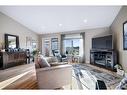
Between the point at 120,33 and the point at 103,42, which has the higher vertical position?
the point at 120,33

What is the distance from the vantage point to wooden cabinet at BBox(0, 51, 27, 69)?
18.8 feet

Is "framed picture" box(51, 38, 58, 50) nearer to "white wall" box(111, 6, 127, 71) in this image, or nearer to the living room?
the living room

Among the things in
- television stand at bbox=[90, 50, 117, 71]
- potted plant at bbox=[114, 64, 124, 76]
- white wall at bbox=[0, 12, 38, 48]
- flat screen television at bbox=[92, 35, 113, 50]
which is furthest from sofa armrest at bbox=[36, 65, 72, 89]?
white wall at bbox=[0, 12, 38, 48]

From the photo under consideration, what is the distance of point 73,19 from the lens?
6.38 m

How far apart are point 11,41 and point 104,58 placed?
4.66 m

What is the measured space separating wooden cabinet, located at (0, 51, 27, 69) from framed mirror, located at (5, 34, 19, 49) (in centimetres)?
48

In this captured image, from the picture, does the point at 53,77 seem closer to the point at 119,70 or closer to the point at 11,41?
the point at 119,70

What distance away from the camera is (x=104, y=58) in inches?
239

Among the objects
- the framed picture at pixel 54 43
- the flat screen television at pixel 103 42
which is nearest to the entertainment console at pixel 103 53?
the flat screen television at pixel 103 42

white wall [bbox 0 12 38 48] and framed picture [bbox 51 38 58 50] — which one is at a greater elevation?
white wall [bbox 0 12 38 48]

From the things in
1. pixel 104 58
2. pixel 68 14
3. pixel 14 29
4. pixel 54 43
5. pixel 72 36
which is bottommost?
pixel 104 58

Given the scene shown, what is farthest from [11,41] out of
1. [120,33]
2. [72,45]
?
[120,33]
